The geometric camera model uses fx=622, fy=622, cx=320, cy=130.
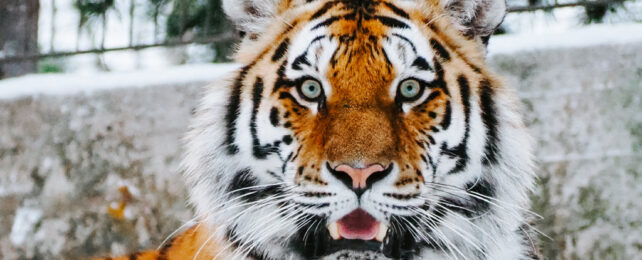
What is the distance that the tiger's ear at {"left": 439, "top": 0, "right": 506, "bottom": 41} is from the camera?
1379 mm

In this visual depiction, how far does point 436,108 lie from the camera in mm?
1289

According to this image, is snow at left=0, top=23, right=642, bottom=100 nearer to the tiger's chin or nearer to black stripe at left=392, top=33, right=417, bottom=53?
black stripe at left=392, top=33, right=417, bottom=53

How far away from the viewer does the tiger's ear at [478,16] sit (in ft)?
4.52

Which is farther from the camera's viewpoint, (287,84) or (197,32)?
(197,32)

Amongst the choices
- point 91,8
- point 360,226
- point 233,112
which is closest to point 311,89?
point 233,112

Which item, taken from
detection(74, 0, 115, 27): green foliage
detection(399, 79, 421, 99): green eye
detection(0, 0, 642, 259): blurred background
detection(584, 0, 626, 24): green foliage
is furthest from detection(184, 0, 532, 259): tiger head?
detection(584, 0, 626, 24): green foliage

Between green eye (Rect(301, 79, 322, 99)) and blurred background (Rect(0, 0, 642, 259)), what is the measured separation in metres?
0.67

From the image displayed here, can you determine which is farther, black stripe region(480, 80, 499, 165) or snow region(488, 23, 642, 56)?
snow region(488, 23, 642, 56)

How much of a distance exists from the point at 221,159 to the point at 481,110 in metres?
0.60

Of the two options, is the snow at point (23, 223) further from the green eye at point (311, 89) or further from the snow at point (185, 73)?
the green eye at point (311, 89)

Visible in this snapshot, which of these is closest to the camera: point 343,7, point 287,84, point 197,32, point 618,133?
point 287,84

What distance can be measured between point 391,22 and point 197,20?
164cm

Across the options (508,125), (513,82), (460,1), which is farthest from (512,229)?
(513,82)

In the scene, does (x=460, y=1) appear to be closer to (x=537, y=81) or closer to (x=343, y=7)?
(x=343, y=7)
